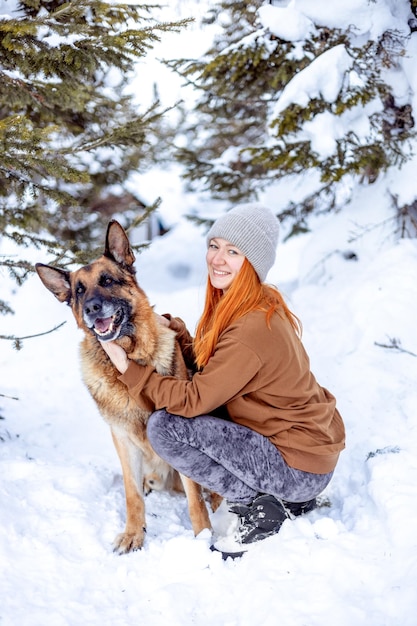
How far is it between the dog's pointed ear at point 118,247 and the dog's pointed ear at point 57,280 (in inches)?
11.4

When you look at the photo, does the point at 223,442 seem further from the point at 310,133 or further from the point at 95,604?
the point at 310,133

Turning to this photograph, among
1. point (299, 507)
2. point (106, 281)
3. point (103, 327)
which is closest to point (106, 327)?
point (103, 327)

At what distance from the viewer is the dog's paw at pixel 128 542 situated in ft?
9.13

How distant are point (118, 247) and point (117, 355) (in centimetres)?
68

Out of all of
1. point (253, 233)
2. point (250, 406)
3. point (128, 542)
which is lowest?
point (128, 542)

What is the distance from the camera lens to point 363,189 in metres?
6.44

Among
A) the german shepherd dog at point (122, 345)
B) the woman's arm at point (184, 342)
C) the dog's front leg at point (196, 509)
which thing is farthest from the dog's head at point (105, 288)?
the dog's front leg at point (196, 509)

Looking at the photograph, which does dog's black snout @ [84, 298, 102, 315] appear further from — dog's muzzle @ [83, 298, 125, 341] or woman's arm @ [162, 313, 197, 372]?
woman's arm @ [162, 313, 197, 372]

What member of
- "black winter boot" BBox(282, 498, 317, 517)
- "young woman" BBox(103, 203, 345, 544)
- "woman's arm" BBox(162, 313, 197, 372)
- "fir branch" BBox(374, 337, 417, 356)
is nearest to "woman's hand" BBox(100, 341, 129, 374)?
"young woman" BBox(103, 203, 345, 544)

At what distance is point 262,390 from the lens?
8.61ft

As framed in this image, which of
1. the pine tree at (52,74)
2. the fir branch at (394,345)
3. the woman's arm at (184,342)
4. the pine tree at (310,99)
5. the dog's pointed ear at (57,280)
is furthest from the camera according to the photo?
the pine tree at (310,99)

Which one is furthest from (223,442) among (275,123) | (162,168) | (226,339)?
(162,168)

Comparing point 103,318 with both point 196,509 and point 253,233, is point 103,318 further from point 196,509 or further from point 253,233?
point 196,509

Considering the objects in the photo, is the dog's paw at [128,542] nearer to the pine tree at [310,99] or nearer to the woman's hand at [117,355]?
the woman's hand at [117,355]
